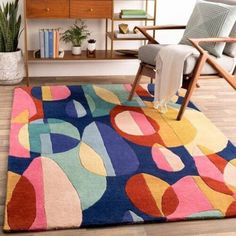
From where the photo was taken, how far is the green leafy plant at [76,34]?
3771 millimetres

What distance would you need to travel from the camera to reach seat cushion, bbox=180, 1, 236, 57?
305cm

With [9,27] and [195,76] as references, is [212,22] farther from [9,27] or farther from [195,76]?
[9,27]

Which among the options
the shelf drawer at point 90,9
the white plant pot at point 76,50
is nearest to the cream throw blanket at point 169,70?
the shelf drawer at point 90,9

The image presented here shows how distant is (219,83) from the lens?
155 inches

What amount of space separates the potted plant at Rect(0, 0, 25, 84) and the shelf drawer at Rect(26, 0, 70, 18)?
0.47 ft

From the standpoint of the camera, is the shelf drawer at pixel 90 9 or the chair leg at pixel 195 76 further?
the shelf drawer at pixel 90 9

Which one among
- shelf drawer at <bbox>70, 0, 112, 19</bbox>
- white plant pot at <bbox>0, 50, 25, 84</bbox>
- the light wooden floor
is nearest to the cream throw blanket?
the light wooden floor

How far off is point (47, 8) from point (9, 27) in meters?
0.36

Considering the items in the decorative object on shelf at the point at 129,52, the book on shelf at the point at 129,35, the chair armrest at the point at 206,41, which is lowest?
the decorative object on shelf at the point at 129,52

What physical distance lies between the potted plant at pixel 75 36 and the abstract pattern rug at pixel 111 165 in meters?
0.67

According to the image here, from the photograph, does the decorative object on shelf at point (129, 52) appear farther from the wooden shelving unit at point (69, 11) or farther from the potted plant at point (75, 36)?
the potted plant at point (75, 36)

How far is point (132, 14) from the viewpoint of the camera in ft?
12.1

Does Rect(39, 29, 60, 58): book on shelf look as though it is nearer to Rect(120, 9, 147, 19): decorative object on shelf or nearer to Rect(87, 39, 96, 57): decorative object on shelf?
Rect(87, 39, 96, 57): decorative object on shelf

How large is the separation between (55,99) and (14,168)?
1.16m
